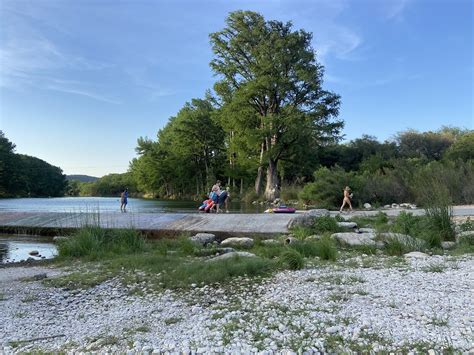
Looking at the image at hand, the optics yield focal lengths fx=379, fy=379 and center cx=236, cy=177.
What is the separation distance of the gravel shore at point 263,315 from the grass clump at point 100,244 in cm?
283

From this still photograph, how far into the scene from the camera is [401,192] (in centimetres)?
2331

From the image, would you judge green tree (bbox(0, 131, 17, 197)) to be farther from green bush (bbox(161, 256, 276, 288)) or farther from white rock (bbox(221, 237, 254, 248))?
green bush (bbox(161, 256, 276, 288))

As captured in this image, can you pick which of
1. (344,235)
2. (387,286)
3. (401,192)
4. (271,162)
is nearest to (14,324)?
(387,286)

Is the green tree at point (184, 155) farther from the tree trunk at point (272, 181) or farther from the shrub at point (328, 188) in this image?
the shrub at point (328, 188)

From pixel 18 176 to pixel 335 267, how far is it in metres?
86.2

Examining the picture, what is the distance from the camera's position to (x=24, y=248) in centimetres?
1262

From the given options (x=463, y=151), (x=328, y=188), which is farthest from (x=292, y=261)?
(x=463, y=151)

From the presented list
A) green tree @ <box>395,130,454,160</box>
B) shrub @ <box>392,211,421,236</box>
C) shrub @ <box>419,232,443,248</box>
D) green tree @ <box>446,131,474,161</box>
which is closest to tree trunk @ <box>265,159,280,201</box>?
green tree @ <box>446,131,474,161</box>

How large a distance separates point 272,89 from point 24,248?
2822 cm

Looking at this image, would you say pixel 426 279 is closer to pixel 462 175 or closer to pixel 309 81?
pixel 462 175

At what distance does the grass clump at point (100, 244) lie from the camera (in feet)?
32.2

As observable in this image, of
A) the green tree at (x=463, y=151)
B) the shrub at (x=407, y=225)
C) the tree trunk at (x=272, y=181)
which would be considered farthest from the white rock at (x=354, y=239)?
the green tree at (x=463, y=151)

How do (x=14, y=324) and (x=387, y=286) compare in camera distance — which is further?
(x=387, y=286)

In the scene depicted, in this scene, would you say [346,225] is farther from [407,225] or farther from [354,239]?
[354,239]
